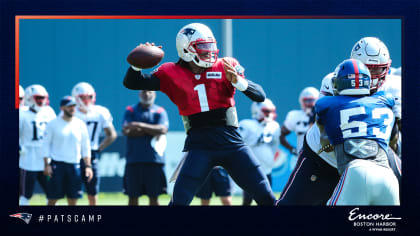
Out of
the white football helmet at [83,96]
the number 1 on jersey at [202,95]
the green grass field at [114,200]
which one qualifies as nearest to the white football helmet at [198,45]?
the number 1 on jersey at [202,95]

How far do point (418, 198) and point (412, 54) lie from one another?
1194 millimetres

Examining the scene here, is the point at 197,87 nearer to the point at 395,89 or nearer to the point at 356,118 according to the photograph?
the point at 356,118

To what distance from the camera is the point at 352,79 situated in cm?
521

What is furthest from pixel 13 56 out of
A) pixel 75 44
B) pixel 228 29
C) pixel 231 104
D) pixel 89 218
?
pixel 75 44

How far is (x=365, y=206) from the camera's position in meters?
5.41

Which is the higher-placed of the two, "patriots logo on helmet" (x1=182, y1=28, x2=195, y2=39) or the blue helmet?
"patriots logo on helmet" (x1=182, y1=28, x2=195, y2=39)

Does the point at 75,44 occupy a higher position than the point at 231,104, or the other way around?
the point at 75,44

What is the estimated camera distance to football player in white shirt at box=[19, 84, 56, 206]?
357 inches

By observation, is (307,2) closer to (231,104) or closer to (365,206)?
(231,104)

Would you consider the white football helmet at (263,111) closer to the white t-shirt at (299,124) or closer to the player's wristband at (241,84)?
the white t-shirt at (299,124)

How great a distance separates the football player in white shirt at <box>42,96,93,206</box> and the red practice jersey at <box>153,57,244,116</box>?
10.1 feet

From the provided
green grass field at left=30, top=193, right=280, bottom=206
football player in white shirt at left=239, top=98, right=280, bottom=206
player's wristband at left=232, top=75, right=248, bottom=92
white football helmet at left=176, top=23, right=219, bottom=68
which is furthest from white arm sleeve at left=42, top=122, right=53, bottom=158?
player's wristband at left=232, top=75, right=248, bottom=92

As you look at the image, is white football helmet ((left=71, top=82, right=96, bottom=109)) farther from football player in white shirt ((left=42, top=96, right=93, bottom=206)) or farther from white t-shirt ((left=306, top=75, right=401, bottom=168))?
white t-shirt ((left=306, top=75, right=401, bottom=168))

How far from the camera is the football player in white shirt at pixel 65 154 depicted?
8609 mm
